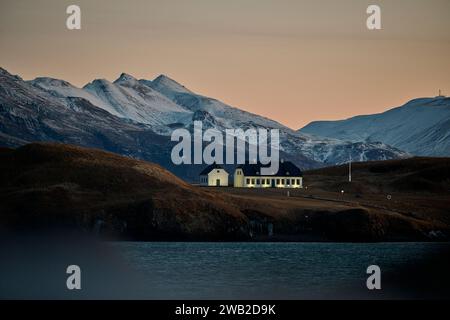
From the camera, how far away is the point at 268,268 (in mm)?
133625

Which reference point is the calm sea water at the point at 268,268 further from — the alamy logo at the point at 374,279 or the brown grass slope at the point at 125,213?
the brown grass slope at the point at 125,213

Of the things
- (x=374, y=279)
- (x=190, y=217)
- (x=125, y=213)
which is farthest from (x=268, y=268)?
(x=125, y=213)

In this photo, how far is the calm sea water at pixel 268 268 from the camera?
11088cm

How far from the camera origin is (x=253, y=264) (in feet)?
452

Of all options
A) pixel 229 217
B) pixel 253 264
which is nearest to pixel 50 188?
pixel 229 217

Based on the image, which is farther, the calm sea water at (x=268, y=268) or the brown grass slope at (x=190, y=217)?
the brown grass slope at (x=190, y=217)

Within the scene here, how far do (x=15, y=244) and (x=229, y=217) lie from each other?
40167 millimetres

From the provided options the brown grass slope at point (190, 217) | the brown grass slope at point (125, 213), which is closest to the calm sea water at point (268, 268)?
the brown grass slope at point (190, 217)

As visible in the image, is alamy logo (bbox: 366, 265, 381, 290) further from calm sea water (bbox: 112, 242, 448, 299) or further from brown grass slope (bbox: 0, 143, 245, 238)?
brown grass slope (bbox: 0, 143, 245, 238)

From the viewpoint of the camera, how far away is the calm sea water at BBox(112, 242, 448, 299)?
111 meters

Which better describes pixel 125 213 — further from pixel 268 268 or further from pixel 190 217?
pixel 268 268
